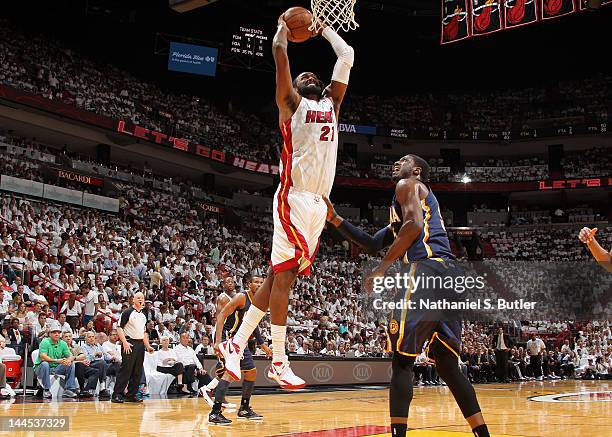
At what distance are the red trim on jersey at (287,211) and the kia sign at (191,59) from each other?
23954 mm

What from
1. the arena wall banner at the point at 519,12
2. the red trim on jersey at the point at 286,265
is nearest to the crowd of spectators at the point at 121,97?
the arena wall banner at the point at 519,12

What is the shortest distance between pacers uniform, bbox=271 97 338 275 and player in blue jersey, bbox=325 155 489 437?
541 millimetres

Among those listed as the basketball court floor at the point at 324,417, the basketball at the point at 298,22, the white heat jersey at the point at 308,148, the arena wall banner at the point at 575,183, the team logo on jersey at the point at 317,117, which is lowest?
the basketball court floor at the point at 324,417

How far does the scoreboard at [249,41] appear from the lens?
93.5ft

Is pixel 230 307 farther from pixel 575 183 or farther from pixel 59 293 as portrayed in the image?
pixel 575 183

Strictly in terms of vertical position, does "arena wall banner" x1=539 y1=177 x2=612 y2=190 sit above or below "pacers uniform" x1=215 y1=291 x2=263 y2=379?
above

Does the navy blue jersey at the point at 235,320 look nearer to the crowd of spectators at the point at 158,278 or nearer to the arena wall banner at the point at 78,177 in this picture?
the crowd of spectators at the point at 158,278

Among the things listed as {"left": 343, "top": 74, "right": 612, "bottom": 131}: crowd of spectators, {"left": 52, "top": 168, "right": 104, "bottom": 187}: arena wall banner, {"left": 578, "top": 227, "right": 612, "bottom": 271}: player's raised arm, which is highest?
{"left": 343, "top": 74, "right": 612, "bottom": 131}: crowd of spectators

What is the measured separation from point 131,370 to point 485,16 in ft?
38.9

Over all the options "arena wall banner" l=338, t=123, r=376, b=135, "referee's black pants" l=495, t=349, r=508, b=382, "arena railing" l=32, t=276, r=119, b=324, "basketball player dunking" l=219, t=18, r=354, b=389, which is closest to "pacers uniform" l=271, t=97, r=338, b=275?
"basketball player dunking" l=219, t=18, r=354, b=389

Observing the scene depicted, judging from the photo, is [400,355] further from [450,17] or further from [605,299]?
[605,299]

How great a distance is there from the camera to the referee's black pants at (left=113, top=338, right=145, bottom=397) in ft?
34.8

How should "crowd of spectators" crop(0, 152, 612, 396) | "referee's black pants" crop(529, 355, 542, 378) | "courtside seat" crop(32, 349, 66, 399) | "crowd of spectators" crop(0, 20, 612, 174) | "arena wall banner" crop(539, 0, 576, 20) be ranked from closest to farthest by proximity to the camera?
1. "courtside seat" crop(32, 349, 66, 399)
2. "crowd of spectators" crop(0, 152, 612, 396)
3. "arena wall banner" crop(539, 0, 576, 20)
4. "referee's black pants" crop(529, 355, 542, 378)
5. "crowd of spectators" crop(0, 20, 612, 174)

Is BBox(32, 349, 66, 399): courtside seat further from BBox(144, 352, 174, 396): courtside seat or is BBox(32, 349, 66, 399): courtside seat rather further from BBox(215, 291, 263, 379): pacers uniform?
BBox(215, 291, 263, 379): pacers uniform
